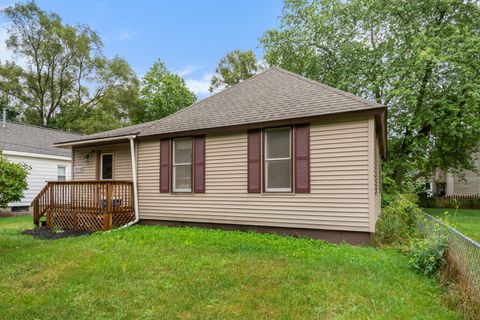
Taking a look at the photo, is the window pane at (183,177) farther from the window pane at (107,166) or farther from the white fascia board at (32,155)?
the white fascia board at (32,155)

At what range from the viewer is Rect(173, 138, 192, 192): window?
8.52m

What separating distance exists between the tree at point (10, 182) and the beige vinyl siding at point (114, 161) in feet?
11.4

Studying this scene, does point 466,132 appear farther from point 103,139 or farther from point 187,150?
point 103,139

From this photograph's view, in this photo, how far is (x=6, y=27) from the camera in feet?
79.3

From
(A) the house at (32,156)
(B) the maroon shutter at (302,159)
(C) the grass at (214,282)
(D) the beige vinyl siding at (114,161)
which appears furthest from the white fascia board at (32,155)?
(B) the maroon shutter at (302,159)

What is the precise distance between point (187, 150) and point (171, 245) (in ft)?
10.4

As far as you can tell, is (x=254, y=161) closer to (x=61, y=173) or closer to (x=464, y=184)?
(x=61, y=173)

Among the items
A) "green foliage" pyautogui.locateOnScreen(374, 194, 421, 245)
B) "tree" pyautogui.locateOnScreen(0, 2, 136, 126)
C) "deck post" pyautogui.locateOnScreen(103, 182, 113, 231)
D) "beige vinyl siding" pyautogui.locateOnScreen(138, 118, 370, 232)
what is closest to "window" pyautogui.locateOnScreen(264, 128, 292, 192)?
"beige vinyl siding" pyautogui.locateOnScreen(138, 118, 370, 232)

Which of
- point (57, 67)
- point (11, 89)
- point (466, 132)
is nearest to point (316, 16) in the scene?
point (466, 132)

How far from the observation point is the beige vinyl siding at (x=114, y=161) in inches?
381

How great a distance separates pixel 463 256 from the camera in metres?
3.50

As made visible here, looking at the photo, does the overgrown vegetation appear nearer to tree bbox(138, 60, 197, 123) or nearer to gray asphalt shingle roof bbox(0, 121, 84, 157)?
gray asphalt shingle roof bbox(0, 121, 84, 157)

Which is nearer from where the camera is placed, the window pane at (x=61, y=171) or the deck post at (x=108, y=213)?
the deck post at (x=108, y=213)

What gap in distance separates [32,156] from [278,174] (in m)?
12.4
